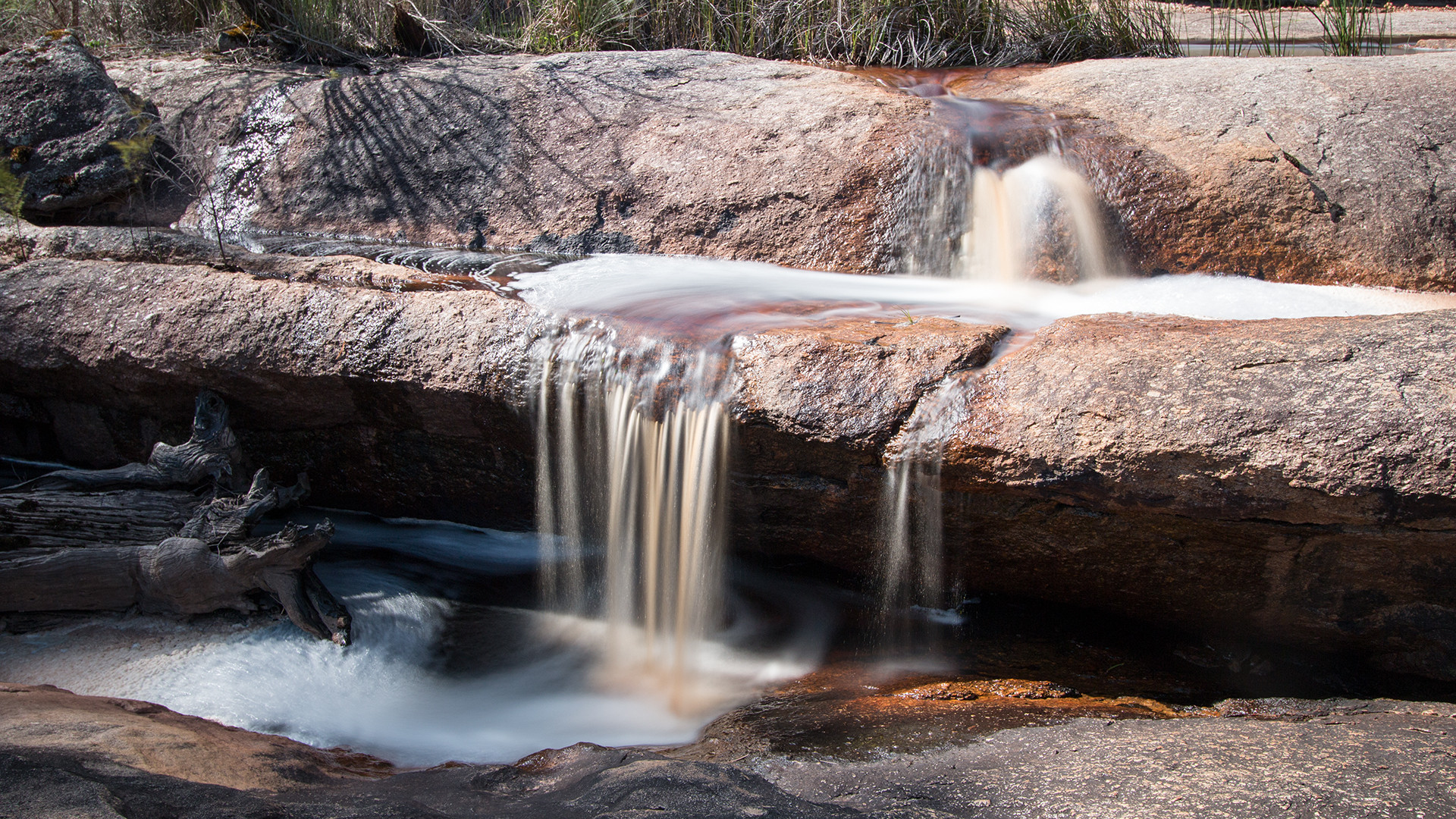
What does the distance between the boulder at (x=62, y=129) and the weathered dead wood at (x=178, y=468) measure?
2640 mm

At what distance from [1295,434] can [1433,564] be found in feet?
2.02

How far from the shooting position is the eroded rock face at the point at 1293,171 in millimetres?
4043

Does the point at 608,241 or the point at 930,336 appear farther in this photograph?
the point at 608,241

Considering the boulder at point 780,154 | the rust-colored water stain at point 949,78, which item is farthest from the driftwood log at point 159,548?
A: the rust-colored water stain at point 949,78

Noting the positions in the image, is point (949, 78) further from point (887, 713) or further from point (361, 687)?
point (361, 687)

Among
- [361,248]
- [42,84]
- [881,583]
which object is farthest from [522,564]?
[42,84]

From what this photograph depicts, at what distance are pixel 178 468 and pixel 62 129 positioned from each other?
3.28m

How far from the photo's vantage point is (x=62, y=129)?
5.37m

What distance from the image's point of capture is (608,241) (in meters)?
4.95

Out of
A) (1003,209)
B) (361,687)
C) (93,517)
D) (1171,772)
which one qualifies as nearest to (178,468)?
(93,517)

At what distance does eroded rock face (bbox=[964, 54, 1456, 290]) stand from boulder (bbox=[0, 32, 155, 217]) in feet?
17.9

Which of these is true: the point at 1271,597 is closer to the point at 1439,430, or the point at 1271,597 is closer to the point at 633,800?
the point at 1439,430

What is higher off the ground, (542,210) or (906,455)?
(542,210)

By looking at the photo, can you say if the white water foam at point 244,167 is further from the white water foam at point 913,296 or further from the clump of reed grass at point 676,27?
the white water foam at point 913,296
